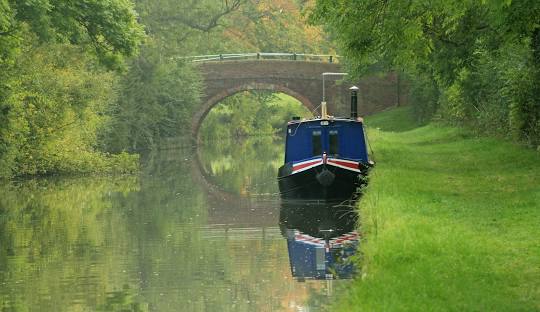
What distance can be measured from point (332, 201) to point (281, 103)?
175ft

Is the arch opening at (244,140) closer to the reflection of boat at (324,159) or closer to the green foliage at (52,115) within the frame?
the reflection of boat at (324,159)

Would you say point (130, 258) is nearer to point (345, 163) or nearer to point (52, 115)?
point (345, 163)

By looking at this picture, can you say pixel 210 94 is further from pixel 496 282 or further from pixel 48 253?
pixel 496 282

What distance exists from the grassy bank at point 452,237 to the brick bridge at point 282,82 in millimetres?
32641

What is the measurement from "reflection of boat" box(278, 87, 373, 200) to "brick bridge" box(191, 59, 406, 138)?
31.3 m

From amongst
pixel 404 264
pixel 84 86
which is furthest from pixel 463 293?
pixel 84 86

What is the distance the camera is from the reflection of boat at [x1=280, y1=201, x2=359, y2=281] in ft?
46.1

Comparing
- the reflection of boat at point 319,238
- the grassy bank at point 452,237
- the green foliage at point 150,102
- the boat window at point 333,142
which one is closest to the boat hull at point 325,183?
the reflection of boat at point 319,238

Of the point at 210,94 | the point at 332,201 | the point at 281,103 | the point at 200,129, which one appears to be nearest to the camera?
the point at 332,201

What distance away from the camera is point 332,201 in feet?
74.7

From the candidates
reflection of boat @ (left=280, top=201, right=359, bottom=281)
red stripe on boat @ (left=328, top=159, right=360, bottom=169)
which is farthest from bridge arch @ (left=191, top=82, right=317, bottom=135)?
red stripe on boat @ (left=328, top=159, right=360, bottom=169)

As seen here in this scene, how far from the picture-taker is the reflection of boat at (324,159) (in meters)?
22.8

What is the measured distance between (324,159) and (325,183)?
1.78ft

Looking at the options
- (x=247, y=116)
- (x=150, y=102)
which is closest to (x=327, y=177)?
(x=150, y=102)
